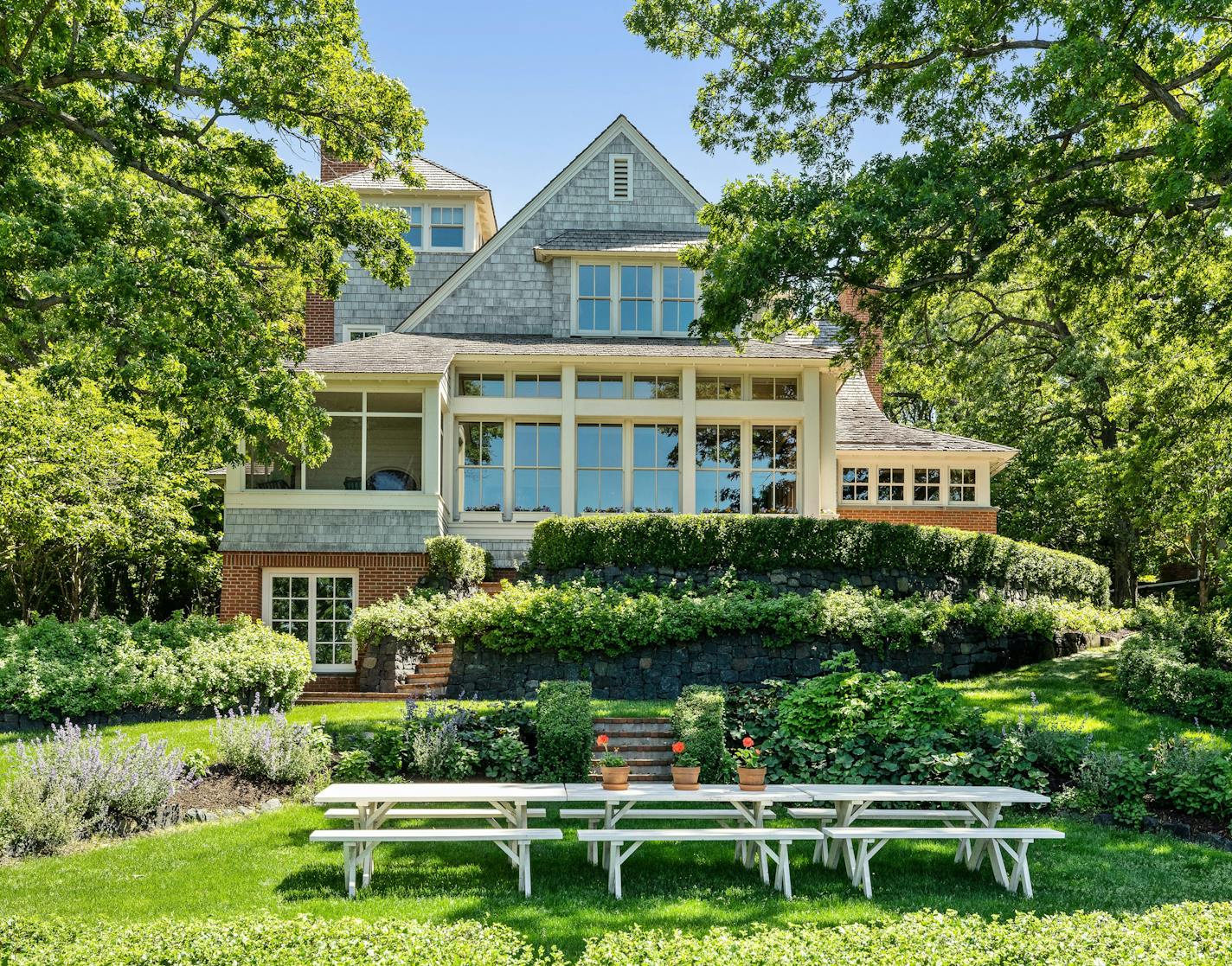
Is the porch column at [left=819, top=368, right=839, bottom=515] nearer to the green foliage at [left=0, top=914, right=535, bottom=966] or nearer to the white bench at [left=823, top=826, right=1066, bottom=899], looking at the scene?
the white bench at [left=823, top=826, right=1066, bottom=899]

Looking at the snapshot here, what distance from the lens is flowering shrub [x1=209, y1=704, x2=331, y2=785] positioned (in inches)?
458

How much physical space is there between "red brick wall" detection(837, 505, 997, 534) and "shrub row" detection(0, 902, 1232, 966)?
20424mm

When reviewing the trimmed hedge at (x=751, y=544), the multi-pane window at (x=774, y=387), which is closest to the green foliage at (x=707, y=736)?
the trimmed hedge at (x=751, y=544)

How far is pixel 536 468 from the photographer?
23.4 m

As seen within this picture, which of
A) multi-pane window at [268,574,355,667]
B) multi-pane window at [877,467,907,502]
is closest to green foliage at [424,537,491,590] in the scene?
multi-pane window at [268,574,355,667]

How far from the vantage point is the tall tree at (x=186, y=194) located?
11531 millimetres

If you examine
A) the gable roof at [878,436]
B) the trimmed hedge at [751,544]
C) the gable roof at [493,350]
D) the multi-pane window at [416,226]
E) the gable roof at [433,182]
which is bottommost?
the trimmed hedge at [751,544]

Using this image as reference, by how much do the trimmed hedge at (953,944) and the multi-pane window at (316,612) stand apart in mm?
14881

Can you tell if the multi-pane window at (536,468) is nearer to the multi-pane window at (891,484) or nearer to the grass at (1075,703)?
the multi-pane window at (891,484)

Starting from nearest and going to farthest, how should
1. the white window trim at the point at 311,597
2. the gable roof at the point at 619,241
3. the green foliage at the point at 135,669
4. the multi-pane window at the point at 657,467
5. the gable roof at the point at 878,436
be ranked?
the green foliage at the point at 135,669 < the white window trim at the point at 311,597 < the multi-pane window at the point at 657,467 < the gable roof at the point at 619,241 < the gable roof at the point at 878,436

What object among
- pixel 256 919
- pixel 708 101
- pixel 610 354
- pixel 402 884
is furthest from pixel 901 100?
pixel 256 919

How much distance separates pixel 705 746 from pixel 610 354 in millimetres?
11518

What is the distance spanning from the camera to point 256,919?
6734 millimetres

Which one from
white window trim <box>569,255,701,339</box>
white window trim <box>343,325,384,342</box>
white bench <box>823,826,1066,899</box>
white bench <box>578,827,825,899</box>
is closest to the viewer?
white bench <box>578,827,825,899</box>
